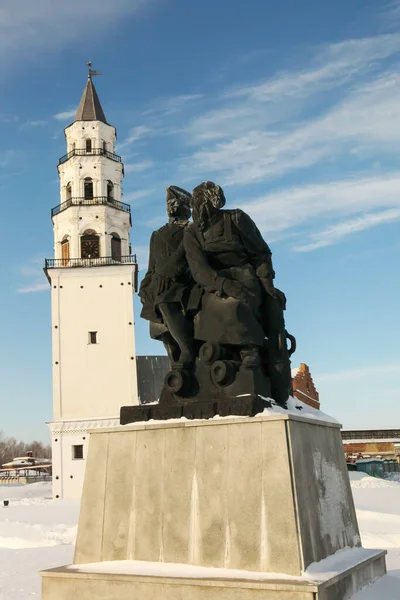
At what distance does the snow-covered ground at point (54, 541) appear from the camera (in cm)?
705

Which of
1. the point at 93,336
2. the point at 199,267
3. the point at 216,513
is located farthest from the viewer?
the point at 93,336

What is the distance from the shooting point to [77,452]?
1366 inches

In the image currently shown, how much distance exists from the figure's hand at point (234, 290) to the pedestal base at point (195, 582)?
205 centimetres

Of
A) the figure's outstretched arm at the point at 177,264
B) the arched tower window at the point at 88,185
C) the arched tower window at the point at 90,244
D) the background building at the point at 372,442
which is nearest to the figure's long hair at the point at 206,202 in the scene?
the figure's outstretched arm at the point at 177,264

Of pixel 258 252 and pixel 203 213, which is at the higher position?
pixel 203 213

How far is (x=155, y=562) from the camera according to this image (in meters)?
4.99

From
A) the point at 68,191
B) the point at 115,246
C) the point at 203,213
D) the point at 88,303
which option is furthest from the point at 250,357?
the point at 68,191

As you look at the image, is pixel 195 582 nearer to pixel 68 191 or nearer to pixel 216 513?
pixel 216 513

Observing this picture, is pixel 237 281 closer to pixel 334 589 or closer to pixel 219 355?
pixel 219 355

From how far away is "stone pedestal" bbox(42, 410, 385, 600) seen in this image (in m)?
4.57

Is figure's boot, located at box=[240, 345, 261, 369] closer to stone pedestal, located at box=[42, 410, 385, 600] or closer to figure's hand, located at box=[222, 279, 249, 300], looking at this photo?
figure's hand, located at box=[222, 279, 249, 300]

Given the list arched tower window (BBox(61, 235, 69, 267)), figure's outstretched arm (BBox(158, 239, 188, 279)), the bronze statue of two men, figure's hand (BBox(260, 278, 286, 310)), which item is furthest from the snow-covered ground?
arched tower window (BBox(61, 235, 69, 267))

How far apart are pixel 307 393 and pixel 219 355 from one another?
47.0 metres

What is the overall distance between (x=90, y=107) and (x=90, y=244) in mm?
8581
